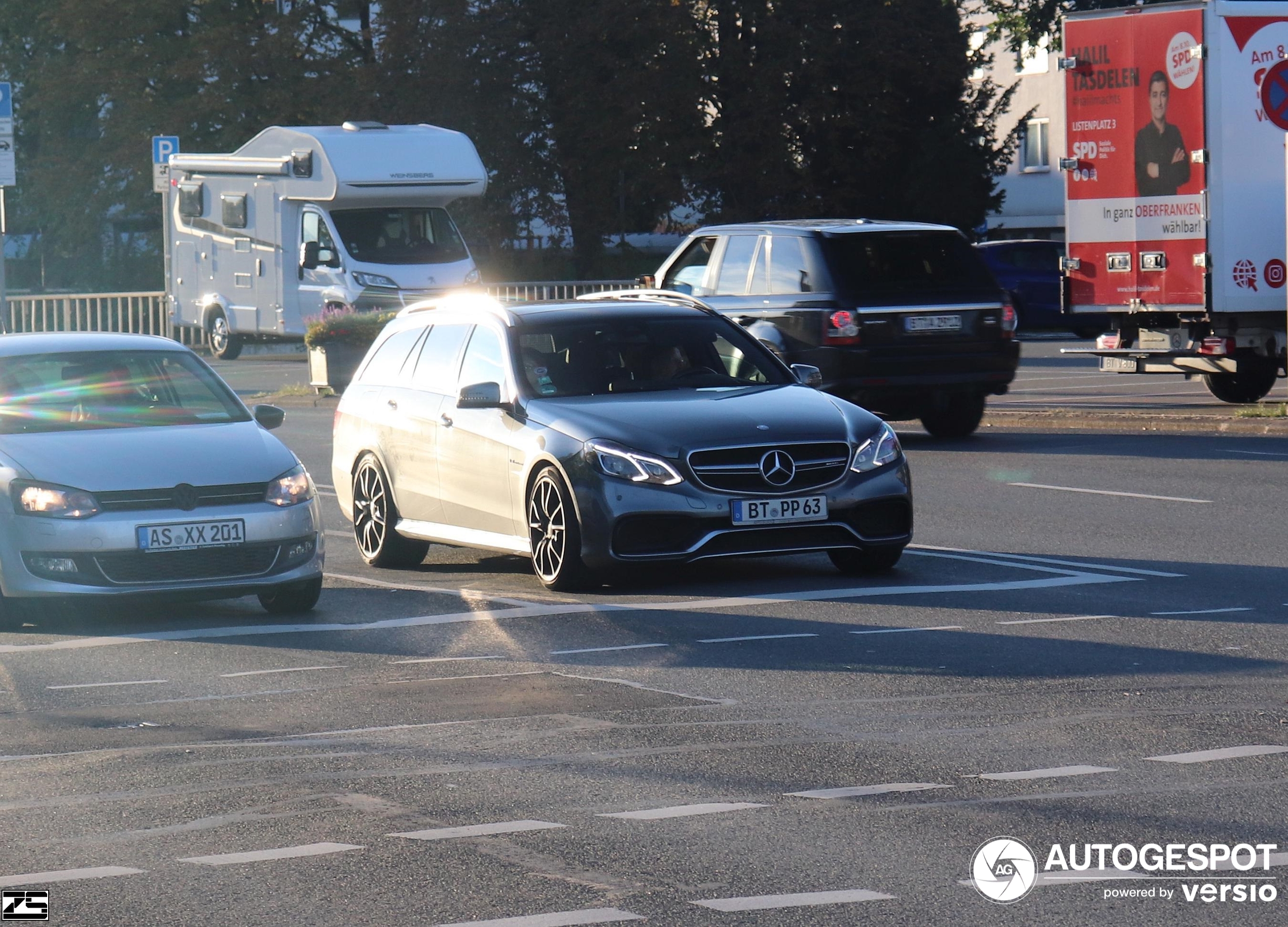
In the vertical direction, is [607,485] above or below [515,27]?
below

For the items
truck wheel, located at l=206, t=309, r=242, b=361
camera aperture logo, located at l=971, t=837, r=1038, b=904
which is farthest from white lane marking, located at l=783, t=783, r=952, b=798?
truck wheel, located at l=206, t=309, r=242, b=361

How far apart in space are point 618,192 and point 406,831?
4364 centimetres

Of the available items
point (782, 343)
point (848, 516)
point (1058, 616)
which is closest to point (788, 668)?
point (1058, 616)

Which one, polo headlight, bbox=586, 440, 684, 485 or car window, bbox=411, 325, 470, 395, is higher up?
car window, bbox=411, 325, 470, 395

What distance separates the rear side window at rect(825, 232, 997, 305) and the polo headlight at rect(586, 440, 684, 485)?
8.56 meters

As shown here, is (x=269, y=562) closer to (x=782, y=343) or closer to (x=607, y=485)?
(x=607, y=485)

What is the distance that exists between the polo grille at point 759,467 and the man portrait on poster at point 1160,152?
429 inches

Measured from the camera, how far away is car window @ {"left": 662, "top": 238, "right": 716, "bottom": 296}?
21.0 meters

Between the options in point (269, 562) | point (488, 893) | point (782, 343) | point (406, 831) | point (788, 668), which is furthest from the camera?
point (782, 343)

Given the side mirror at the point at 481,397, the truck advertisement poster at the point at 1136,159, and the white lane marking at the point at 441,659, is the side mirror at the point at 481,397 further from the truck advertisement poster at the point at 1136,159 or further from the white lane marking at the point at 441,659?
the truck advertisement poster at the point at 1136,159

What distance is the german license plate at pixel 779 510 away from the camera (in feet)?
36.6

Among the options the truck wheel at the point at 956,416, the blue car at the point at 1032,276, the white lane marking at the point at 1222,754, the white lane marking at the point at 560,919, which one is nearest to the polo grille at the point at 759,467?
the white lane marking at the point at 1222,754

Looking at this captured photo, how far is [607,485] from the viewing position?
11117 millimetres

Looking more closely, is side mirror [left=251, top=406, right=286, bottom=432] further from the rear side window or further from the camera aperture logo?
the rear side window
